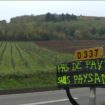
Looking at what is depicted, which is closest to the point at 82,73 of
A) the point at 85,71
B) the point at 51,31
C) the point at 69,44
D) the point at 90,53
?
the point at 85,71

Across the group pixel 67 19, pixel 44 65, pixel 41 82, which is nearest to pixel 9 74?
pixel 41 82

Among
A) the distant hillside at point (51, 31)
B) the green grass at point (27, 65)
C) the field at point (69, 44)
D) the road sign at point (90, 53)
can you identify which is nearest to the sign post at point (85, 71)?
the road sign at point (90, 53)

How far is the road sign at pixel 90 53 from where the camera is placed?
7696 millimetres

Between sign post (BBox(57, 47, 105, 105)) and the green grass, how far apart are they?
13.4 metres

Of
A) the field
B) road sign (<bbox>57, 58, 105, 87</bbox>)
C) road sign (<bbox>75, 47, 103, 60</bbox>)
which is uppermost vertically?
road sign (<bbox>75, 47, 103, 60</bbox>)

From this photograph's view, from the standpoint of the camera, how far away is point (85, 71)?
26.2 ft

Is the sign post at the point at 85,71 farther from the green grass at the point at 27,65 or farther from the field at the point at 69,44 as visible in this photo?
the field at the point at 69,44

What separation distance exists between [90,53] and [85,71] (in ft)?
1.12

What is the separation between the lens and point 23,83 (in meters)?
24.3

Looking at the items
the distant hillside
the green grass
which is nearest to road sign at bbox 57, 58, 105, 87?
the green grass

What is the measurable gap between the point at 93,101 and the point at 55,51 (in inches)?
1339

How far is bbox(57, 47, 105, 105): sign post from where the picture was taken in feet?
25.2

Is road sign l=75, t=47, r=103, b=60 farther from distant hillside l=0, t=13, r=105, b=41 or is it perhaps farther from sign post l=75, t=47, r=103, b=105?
distant hillside l=0, t=13, r=105, b=41

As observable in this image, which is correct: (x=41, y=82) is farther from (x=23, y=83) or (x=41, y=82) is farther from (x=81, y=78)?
(x=81, y=78)
